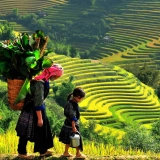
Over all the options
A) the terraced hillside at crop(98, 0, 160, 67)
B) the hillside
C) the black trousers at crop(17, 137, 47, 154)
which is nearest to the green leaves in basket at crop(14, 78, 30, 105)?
the black trousers at crop(17, 137, 47, 154)

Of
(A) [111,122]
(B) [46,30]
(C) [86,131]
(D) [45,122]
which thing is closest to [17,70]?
(D) [45,122]

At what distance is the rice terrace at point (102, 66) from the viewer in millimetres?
16672

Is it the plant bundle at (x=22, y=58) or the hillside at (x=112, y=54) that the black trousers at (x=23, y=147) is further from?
the hillside at (x=112, y=54)

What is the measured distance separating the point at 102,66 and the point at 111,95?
21.1 ft

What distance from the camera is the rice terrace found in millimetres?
16672

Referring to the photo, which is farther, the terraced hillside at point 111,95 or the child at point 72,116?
the terraced hillside at point 111,95

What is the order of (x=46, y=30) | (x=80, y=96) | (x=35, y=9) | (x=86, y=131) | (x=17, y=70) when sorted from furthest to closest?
1. (x=35, y=9)
2. (x=46, y=30)
3. (x=86, y=131)
4. (x=80, y=96)
5. (x=17, y=70)

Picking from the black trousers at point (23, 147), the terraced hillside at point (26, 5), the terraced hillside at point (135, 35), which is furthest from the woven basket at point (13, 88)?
the terraced hillside at point (26, 5)

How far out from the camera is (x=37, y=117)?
5332 millimetres

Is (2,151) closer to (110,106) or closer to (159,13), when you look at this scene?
(110,106)

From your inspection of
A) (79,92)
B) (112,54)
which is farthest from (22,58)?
(112,54)

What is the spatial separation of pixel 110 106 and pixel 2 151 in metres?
30.2

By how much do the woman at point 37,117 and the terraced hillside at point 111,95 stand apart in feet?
81.2

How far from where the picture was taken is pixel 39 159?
5.58m
